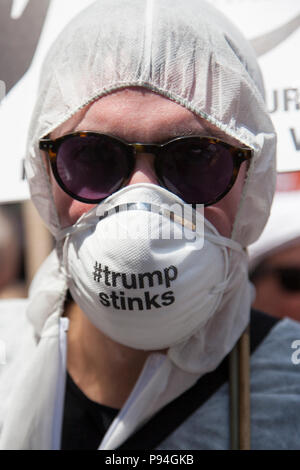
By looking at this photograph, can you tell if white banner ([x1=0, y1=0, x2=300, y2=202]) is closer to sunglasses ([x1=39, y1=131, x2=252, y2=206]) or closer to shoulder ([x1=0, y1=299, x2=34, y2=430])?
sunglasses ([x1=39, y1=131, x2=252, y2=206])

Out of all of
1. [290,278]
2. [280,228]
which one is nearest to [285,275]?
[290,278]

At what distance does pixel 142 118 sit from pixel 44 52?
57 centimetres

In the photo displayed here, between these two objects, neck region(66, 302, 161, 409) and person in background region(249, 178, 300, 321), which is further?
person in background region(249, 178, 300, 321)

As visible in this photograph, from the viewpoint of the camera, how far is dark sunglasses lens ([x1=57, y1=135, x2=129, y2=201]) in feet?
5.06

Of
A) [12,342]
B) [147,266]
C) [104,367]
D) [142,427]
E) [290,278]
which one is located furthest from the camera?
[290,278]

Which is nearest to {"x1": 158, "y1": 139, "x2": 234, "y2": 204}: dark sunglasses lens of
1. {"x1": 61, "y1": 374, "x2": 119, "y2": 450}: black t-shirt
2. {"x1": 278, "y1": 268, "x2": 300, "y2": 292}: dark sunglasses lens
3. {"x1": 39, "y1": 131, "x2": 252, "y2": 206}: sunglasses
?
{"x1": 39, "y1": 131, "x2": 252, "y2": 206}: sunglasses

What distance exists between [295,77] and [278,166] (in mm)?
279

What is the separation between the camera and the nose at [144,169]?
153 centimetres

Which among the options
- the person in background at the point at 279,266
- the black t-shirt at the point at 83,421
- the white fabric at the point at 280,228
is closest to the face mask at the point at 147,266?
the black t-shirt at the point at 83,421

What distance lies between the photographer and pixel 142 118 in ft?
5.01

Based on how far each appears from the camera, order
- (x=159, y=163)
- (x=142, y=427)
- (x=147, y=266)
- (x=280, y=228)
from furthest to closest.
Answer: (x=280, y=228) → (x=142, y=427) → (x=159, y=163) → (x=147, y=266)

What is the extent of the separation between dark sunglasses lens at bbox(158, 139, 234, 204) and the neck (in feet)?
1.75

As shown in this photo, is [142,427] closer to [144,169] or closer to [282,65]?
[144,169]

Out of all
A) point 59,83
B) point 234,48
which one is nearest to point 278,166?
point 234,48
